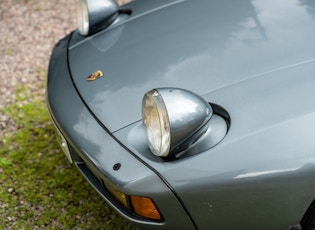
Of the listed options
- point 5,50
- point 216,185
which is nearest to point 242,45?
point 216,185

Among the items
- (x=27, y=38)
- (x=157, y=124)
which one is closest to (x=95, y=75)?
Answer: (x=157, y=124)

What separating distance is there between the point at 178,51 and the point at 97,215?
3.26ft

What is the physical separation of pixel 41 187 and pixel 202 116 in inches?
54.3

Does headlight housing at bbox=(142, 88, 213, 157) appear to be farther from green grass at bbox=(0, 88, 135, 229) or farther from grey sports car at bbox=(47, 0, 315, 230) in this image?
green grass at bbox=(0, 88, 135, 229)

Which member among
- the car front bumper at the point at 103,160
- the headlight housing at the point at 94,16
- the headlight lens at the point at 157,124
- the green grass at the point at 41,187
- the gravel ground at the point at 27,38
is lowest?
the green grass at the point at 41,187

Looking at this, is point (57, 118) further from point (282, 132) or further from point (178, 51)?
point (282, 132)

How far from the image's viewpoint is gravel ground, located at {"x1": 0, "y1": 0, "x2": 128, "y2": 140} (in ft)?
13.3

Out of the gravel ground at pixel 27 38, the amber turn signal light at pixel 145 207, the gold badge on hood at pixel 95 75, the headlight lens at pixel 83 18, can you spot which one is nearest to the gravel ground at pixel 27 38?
the gravel ground at pixel 27 38

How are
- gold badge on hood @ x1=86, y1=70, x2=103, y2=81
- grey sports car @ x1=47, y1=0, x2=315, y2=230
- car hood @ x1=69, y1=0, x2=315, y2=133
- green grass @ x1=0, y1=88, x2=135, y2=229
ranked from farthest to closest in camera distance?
green grass @ x1=0, y1=88, x2=135, y2=229
gold badge on hood @ x1=86, y1=70, x2=103, y2=81
car hood @ x1=69, y1=0, x2=315, y2=133
grey sports car @ x1=47, y1=0, x2=315, y2=230

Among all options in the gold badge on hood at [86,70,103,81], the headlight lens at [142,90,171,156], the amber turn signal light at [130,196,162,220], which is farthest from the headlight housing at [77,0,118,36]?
the amber turn signal light at [130,196,162,220]

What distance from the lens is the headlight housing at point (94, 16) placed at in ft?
10.0

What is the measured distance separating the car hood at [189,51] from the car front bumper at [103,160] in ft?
0.19

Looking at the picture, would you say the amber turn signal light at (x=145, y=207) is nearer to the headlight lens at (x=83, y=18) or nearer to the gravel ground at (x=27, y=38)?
the headlight lens at (x=83, y=18)

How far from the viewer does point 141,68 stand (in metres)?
2.66
